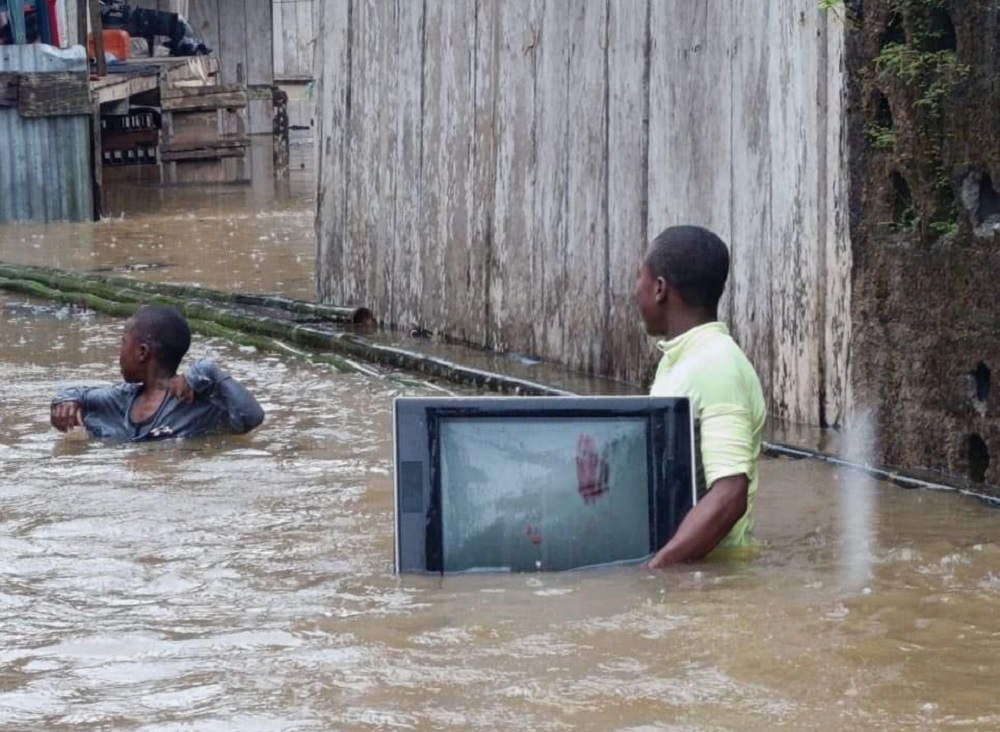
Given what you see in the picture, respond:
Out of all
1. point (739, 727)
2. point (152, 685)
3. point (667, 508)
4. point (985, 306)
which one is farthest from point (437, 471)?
point (985, 306)

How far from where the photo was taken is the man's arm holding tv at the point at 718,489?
4.58m

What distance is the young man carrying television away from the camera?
459 centimetres

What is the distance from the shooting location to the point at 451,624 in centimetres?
442

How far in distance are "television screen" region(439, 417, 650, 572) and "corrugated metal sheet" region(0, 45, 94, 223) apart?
13.4 m

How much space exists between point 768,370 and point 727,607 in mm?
2605

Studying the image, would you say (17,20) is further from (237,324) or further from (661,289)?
(661,289)

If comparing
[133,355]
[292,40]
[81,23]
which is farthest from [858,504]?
[292,40]

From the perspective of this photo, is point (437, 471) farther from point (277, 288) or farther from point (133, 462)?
point (277, 288)

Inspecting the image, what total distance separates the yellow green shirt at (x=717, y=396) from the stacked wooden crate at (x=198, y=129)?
62.6ft

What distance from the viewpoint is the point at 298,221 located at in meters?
17.6

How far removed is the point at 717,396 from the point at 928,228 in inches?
61.2

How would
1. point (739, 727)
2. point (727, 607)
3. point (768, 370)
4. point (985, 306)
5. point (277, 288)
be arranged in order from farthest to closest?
1. point (277, 288)
2. point (768, 370)
3. point (985, 306)
4. point (727, 607)
5. point (739, 727)

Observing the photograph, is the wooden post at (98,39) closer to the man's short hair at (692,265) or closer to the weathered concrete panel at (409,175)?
the weathered concrete panel at (409,175)

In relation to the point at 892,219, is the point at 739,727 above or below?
below
